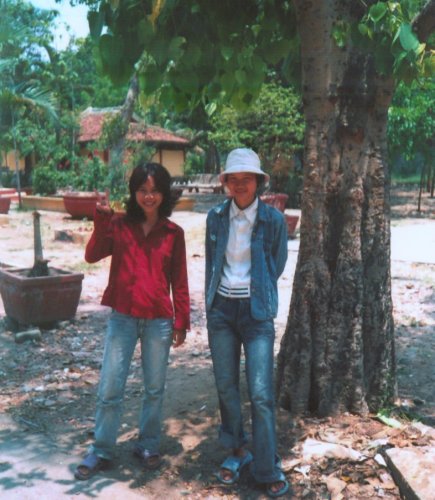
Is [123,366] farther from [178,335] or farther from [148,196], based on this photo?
[148,196]

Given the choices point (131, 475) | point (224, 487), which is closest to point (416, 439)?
point (224, 487)

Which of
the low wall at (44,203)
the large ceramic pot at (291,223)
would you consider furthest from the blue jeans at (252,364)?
the low wall at (44,203)

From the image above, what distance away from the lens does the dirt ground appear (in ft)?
12.2

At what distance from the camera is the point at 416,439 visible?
156 inches

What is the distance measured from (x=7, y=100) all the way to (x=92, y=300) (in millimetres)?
17753

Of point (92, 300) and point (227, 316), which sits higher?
A: point (227, 316)

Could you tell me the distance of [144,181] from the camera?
3.68 meters

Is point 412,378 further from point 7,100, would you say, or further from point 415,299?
point 7,100

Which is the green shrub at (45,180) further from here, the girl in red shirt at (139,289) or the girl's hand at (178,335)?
the girl's hand at (178,335)

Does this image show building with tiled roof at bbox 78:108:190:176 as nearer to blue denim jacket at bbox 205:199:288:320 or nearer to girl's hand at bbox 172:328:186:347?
girl's hand at bbox 172:328:186:347

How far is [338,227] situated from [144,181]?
4.37 feet

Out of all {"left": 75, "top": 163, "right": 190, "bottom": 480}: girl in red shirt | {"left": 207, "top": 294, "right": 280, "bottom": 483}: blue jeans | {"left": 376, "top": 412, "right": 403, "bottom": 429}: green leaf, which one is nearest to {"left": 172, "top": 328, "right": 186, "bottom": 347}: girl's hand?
{"left": 75, "top": 163, "right": 190, "bottom": 480}: girl in red shirt

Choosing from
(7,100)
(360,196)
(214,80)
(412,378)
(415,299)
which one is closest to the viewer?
(360,196)

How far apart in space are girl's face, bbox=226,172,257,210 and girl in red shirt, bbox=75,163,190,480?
1.36 feet
